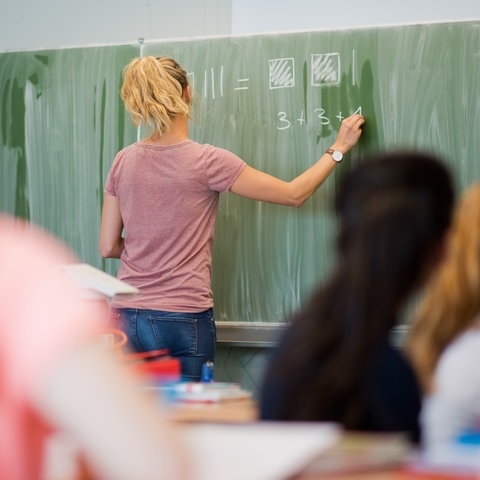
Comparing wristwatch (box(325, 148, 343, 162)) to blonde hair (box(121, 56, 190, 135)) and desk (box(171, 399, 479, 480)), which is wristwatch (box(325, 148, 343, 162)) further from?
desk (box(171, 399, 479, 480))

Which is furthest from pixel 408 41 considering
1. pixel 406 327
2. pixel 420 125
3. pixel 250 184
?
pixel 406 327

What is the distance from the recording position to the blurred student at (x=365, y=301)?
1430 millimetres

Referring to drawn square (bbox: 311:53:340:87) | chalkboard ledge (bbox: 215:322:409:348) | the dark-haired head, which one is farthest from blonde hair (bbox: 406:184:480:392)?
drawn square (bbox: 311:53:340:87)

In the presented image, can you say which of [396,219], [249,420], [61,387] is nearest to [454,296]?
[249,420]

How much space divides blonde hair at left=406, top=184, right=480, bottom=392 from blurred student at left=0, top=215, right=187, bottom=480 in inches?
47.8

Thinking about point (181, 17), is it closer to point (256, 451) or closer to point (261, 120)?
point (261, 120)

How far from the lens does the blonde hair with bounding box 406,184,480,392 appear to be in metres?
2.04

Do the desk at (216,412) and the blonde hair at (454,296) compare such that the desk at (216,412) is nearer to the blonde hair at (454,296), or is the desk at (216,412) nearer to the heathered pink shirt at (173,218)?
the blonde hair at (454,296)

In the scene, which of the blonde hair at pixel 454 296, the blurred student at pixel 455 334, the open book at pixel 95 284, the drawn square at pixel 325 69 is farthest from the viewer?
the drawn square at pixel 325 69

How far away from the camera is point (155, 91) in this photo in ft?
11.2

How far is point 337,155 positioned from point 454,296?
66.8 inches

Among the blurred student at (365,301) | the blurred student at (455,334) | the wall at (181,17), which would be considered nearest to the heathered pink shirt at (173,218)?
the wall at (181,17)

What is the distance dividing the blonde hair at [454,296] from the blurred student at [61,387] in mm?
1213

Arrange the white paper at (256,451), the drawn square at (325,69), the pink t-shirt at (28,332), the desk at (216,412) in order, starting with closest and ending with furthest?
the pink t-shirt at (28,332), the white paper at (256,451), the desk at (216,412), the drawn square at (325,69)
